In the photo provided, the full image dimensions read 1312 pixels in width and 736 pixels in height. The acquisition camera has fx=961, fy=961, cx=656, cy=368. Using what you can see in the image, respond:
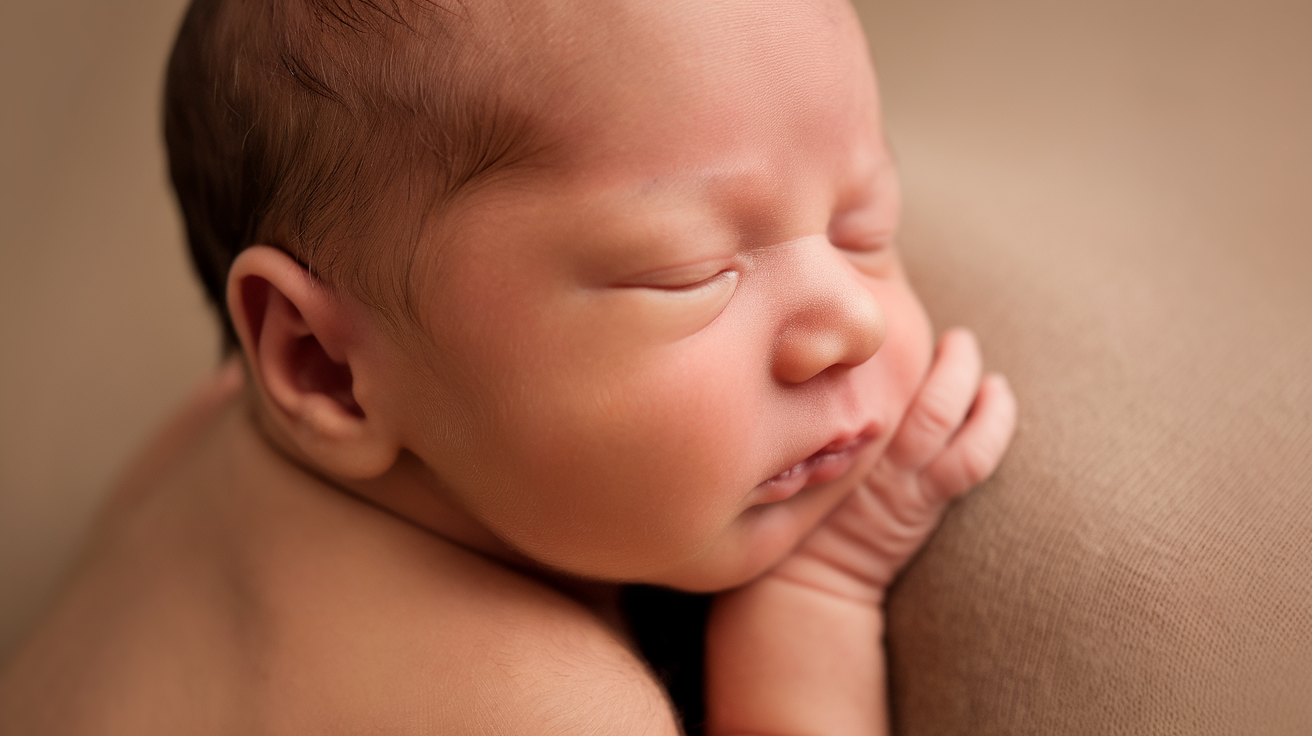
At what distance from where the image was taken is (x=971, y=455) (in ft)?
2.43

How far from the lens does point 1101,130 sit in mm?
1195

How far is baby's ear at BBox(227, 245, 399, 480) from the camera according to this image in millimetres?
676

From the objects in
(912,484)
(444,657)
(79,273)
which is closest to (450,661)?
(444,657)

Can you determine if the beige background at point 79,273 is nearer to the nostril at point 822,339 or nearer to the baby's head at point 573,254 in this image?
the baby's head at point 573,254

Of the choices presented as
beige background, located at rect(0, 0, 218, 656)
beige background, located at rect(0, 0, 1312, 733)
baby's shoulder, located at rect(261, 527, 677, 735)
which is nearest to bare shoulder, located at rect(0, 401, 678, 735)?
baby's shoulder, located at rect(261, 527, 677, 735)

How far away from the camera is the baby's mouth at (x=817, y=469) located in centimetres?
69

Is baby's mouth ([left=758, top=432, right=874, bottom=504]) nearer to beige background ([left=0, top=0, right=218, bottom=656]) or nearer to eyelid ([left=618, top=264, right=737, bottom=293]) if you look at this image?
eyelid ([left=618, top=264, right=737, bottom=293])

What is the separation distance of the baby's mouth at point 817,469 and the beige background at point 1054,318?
0.11m

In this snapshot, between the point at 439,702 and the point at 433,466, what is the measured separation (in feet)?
0.54

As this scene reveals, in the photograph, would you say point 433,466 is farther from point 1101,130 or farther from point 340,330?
point 1101,130

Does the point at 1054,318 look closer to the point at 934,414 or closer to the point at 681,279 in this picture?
the point at 934,414

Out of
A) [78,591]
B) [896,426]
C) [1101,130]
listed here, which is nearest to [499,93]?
[896,426]

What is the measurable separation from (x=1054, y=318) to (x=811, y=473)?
0.97 feet

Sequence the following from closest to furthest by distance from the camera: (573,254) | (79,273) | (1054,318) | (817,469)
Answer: (573,254), (817,469), (1054,318), (79,273)
